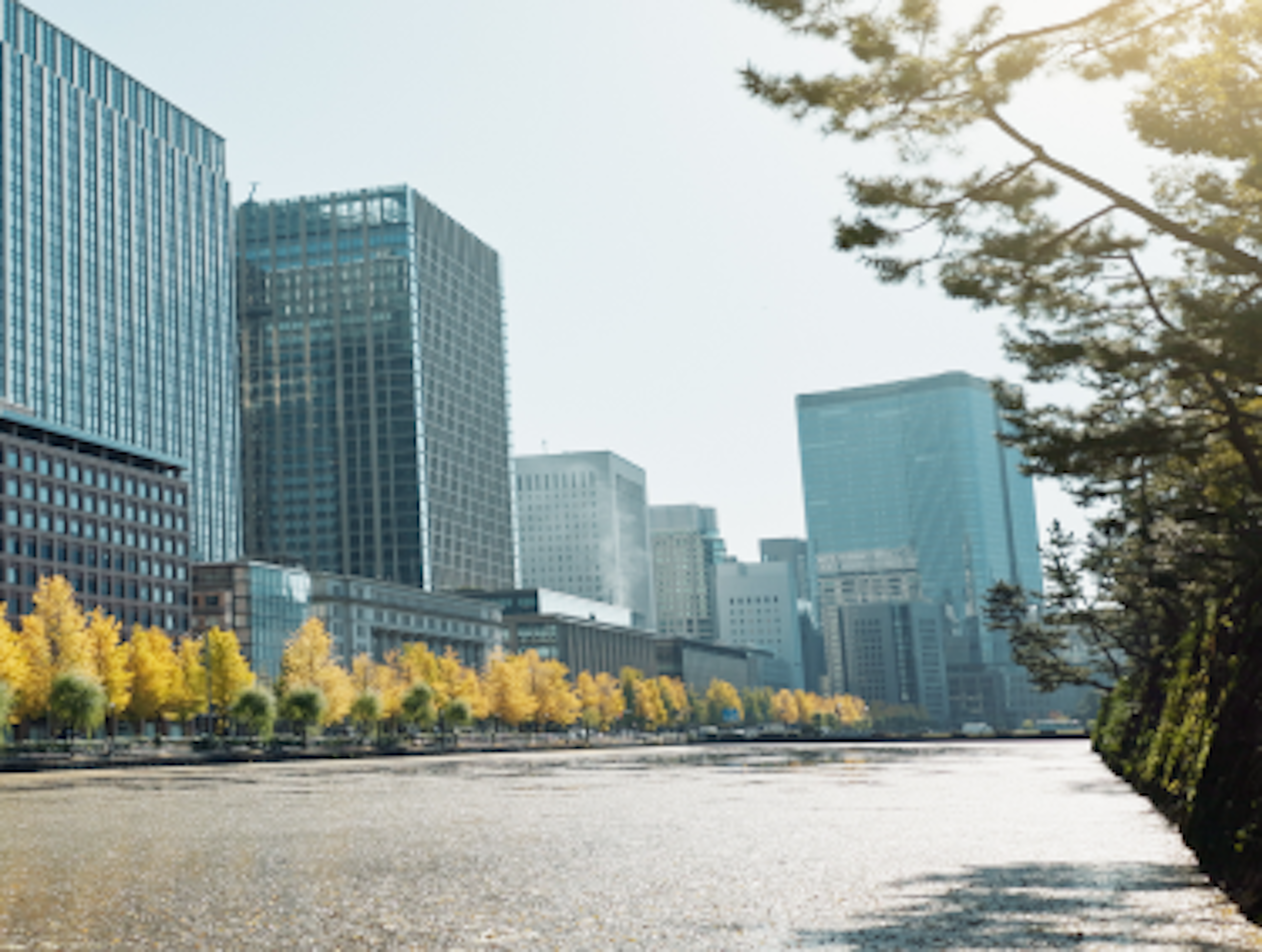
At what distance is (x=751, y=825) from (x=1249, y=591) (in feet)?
35.0

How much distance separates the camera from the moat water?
14.7 m

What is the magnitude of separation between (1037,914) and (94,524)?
14505 centimetres

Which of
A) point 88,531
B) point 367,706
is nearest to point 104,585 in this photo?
point 88,531

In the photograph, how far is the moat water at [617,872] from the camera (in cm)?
1466

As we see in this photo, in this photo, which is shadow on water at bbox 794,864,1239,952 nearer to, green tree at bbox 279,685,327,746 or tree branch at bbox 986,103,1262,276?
tree branch at bbox 986,103,1262,276

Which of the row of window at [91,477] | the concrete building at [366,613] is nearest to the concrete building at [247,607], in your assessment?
the row of window at [91,477]

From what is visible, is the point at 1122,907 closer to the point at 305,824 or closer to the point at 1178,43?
the point at 1178,43

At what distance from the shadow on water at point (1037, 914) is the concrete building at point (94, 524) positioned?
426 ft

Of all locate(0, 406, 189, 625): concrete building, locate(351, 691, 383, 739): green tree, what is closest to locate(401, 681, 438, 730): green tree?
locate(351, 691, 383, 739): green tree

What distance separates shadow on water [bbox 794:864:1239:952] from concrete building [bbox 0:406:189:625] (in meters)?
130

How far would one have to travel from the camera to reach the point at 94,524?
147 meters

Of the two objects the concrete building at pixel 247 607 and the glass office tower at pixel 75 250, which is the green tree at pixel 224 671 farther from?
the glass office tower at pixel 75 250

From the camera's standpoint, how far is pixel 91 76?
190875 mm

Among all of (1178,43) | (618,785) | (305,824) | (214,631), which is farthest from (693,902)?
(214,631)
